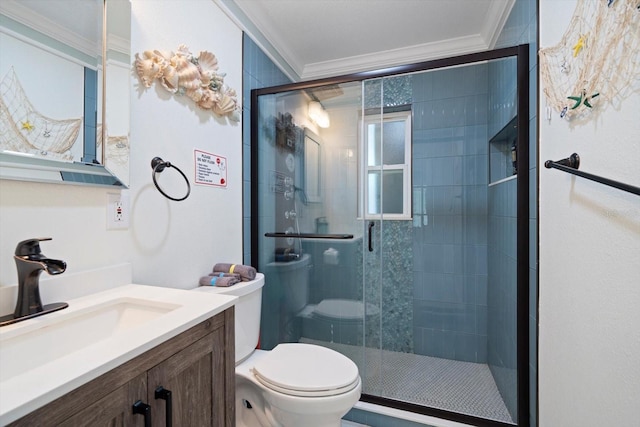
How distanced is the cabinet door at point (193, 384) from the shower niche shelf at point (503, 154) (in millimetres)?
1652

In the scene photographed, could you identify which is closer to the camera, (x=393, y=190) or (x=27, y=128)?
(x=27, y=128)

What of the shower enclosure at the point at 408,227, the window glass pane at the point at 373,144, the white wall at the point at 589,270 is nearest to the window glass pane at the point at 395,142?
the shower enclosure at the point at 408,227

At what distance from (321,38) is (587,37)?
1658 millimetres

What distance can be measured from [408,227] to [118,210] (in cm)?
195

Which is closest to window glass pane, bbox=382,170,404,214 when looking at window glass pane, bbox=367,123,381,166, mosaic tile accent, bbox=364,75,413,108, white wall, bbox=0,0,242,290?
window glass pane, bbox=367,123,381,166

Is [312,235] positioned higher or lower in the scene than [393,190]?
lower

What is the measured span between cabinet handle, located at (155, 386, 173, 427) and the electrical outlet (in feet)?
2.12

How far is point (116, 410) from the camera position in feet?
1.82

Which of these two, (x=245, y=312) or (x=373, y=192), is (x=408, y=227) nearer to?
(x=373, y=192)

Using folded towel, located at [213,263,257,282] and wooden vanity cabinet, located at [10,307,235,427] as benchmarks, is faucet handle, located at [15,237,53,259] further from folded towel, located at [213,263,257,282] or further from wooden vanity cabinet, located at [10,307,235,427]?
folded towel, located at [213,263,257,282]

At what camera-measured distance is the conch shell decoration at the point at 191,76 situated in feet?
3.85

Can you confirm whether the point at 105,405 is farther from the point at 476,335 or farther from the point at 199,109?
the point at 476,335

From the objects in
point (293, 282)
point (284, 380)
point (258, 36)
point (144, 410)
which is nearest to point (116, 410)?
point (144, 410)

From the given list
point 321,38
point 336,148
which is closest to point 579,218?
point 336,148
